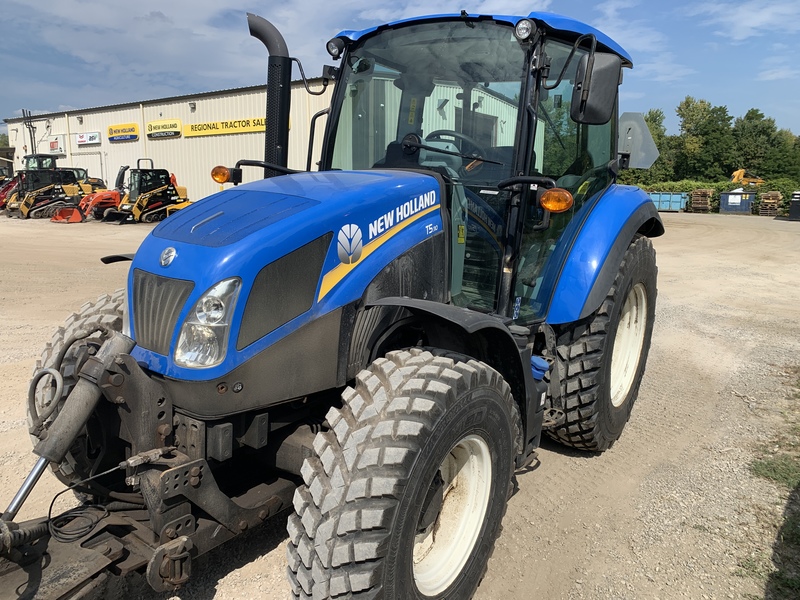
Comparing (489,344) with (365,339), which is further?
(489,344)

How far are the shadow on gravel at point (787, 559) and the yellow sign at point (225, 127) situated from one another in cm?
2202

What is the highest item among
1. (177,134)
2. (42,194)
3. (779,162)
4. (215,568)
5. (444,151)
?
(779,162)

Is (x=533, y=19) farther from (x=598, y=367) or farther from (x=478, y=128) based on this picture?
(x=598, y=367)

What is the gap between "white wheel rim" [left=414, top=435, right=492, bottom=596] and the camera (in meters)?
2.41

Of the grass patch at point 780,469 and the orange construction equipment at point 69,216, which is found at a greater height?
the orange construction equipment at point 69,216

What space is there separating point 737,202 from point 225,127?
25677mm

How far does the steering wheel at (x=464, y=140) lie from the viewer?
3053 millimetres

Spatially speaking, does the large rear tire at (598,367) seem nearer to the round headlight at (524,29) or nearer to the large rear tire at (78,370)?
the round headlight at (524,29)

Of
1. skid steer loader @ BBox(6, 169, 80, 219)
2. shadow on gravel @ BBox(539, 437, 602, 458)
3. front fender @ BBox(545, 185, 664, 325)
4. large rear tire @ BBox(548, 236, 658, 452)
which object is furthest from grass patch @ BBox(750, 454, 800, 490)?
skid steer loader @ BBox(6, 169, 80, 219)

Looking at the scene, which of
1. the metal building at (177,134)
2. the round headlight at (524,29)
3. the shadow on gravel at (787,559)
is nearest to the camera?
the shadow on gravel at (787,559)

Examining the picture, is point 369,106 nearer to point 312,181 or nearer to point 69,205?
point 312,181

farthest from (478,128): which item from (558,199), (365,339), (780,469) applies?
(780,469)

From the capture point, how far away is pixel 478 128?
3084 millimetres

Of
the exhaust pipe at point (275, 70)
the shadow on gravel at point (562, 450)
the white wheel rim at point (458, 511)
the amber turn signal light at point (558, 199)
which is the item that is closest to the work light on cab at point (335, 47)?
the exhaust pipe at point (275, 70)
